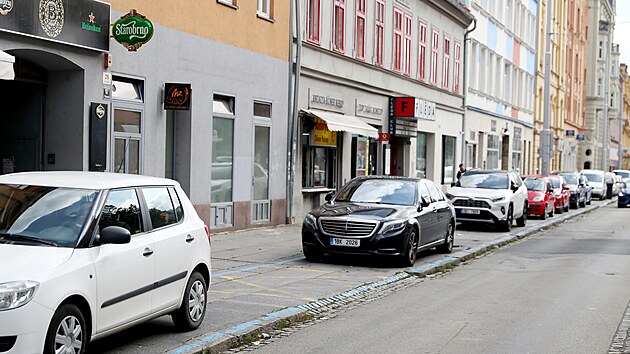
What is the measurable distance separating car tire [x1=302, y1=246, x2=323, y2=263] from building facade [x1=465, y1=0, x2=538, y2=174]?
1072 inches

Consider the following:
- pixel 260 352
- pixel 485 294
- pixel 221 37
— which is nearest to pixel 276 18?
pixel 221 37

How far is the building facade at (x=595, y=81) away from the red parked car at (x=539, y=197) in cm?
5554

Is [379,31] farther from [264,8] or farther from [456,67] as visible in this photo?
[456,67]

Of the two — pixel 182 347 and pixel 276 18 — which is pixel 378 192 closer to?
pixel 276 18

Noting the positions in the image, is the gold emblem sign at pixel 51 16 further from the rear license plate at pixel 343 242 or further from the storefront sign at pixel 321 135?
the storefront sign at pixel 321 135

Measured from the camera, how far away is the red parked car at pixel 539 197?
32.1 meters

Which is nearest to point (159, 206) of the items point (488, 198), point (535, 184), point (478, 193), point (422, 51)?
point (488, 198)

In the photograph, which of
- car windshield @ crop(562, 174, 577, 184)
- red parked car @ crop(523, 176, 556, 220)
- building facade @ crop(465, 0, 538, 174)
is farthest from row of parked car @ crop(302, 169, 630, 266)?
car windshield @ crop(562, 174, 577, 184)

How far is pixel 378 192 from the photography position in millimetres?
16500

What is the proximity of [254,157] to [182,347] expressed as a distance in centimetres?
1361

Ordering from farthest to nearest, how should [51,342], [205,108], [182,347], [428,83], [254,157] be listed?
[428,83], [254,157], [205,108], [182,347], [51,342]

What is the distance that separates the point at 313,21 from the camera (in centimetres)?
2425

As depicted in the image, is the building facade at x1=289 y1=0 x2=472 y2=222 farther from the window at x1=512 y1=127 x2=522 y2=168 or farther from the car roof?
the car roof

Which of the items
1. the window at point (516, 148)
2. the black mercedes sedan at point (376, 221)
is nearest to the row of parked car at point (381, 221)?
the black mercedes sedan at point (376, 221)
